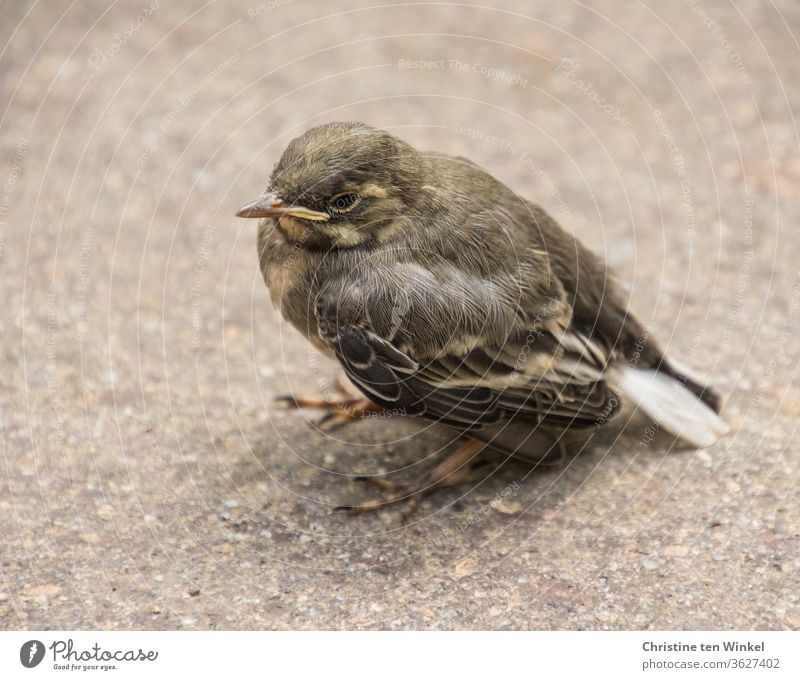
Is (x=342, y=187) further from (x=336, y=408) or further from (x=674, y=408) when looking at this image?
(x=674, y=408)

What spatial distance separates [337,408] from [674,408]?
199 centimetres

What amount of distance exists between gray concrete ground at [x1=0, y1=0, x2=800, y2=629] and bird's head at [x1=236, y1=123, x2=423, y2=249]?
150cm

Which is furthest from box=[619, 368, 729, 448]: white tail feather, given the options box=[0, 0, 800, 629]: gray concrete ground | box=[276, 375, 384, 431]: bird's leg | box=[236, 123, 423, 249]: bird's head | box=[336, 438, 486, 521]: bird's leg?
box=[236, 123, 423, 249]: bird's head

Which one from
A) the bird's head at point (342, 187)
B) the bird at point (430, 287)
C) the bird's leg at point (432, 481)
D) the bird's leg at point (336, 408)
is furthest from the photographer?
the bird's leg at point (336, 408)

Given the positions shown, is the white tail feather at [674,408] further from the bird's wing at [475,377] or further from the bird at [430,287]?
the bird's wing at [475,377]

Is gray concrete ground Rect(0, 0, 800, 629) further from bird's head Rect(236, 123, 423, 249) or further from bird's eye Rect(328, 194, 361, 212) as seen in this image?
bird's eye Rect(328, 194, 361, 212)

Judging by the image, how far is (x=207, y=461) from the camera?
5.92 m

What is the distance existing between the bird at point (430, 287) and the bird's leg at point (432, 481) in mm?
33

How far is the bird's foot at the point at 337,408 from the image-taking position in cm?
634

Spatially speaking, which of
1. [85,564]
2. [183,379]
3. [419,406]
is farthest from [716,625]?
[183,379]

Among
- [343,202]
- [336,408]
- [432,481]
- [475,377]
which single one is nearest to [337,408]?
[336,408]

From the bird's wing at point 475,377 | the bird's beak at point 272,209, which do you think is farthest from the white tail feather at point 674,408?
the bird's beak at point 272,209
